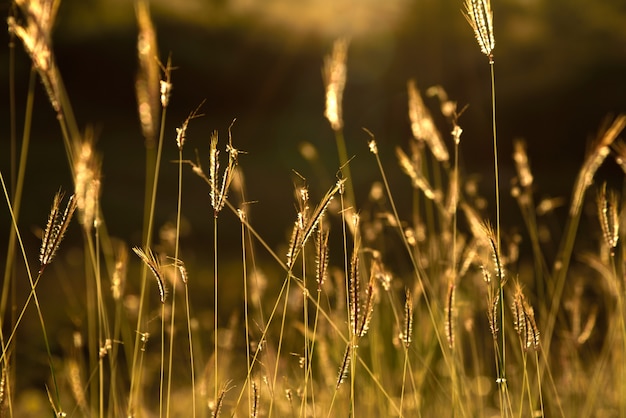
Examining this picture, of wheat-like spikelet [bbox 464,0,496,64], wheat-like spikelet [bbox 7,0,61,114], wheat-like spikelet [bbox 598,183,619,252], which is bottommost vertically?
wheat-like spikelet [bbox 598,183,619,252]

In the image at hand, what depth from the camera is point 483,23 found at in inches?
47.5

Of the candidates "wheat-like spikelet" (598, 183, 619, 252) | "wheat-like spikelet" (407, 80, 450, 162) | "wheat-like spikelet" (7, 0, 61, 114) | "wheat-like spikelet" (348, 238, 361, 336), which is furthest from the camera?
"wheat-like spikelet" (407, 80, 450, 162)

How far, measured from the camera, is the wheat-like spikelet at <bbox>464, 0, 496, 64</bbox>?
1205mm

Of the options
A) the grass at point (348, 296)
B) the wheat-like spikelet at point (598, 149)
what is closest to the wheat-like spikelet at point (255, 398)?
the grass at point (348, 296)

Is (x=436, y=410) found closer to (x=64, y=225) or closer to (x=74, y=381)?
(x=74, y=381)

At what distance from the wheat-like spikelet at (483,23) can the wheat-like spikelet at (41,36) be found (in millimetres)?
721

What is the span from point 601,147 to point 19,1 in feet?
3.82

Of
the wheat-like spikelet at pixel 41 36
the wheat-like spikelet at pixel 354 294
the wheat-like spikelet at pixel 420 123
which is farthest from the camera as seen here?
the wheat-like spikelet at pixel 420 123

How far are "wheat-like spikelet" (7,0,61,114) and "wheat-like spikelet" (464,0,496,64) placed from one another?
721mm

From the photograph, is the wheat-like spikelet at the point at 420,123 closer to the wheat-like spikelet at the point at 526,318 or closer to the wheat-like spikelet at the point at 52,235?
the wheat-like spikelet at the point at 526,318

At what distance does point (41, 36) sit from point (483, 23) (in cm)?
75

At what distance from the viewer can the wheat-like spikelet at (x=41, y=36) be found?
1.19m

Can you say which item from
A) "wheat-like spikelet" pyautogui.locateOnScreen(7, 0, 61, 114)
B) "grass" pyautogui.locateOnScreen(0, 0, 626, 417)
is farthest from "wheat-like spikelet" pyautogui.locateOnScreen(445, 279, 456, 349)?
"wheat-like spikelet" pyautogui.locateOnScreen(7, 0, 61, 114)

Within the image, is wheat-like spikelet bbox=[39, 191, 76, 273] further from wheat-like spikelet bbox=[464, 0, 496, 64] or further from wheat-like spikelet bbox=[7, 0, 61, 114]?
wheat-like spikelet bbox=[464, 0, 496, 64]
